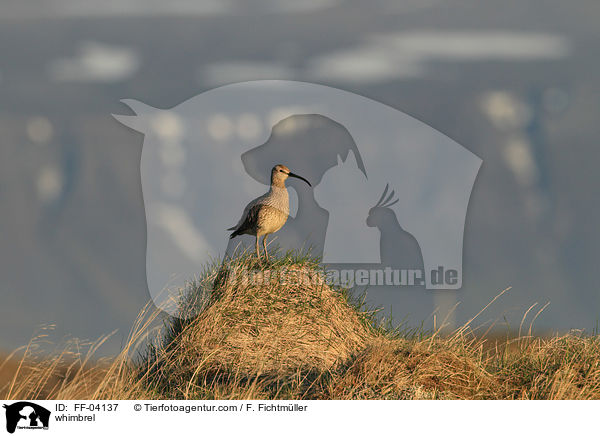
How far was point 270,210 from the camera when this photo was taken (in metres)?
9.67

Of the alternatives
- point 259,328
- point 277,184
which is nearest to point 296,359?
point 259,328

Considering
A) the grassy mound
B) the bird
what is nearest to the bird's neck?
the bird

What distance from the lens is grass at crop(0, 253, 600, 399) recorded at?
742 centimetres

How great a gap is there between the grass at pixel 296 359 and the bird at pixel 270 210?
817 millimetres

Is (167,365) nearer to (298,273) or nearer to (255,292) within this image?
(255,292)

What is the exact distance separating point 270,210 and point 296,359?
2351 millimetres

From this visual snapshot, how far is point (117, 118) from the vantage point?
10.4 metres
